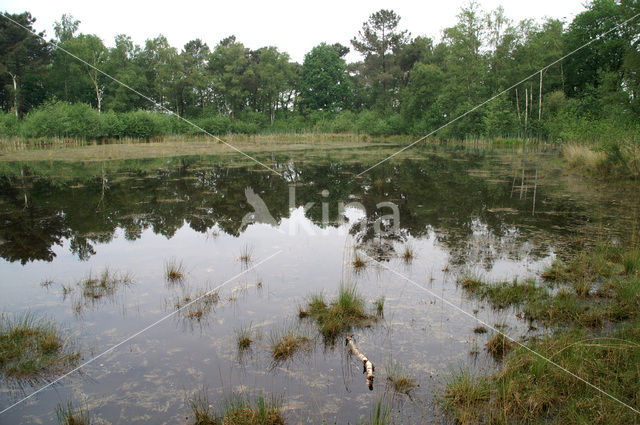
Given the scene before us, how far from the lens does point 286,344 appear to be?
4.07 meters

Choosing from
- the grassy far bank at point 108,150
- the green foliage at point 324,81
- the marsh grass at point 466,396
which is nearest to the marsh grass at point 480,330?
the marsh grass at point 466,396

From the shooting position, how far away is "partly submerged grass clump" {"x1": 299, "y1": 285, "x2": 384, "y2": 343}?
441 cm

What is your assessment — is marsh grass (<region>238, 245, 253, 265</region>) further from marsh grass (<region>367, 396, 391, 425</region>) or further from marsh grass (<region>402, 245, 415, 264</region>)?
marsh grass (<region>367, 396, 391, 425</region>)

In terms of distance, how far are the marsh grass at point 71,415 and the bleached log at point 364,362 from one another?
2.07m

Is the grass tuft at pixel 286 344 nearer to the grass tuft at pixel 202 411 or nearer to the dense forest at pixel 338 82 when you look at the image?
the grass tuft at pixel 202 411

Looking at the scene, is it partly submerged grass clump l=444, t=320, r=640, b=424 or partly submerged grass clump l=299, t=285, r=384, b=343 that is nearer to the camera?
partly submerged grass clump l=444, t=320, r=640, b=424

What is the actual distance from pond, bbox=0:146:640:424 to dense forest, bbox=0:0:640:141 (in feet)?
37.4

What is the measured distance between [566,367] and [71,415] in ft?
12.1

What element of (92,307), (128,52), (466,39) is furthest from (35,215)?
(128,52)

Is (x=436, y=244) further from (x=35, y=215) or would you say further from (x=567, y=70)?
(x=567, y=70)

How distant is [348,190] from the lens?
1319 centimetres

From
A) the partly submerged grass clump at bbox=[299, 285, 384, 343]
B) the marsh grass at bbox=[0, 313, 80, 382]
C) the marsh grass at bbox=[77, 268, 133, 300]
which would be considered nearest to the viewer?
the marsh grass at bbox=[0, 313, 80, 382]

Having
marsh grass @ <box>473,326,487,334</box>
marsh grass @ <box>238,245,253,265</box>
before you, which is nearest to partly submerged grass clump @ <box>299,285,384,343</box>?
marsh grass @ <box>473,326,487,334</box>

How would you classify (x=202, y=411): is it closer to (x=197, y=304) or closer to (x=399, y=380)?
(x=399, y=380)
